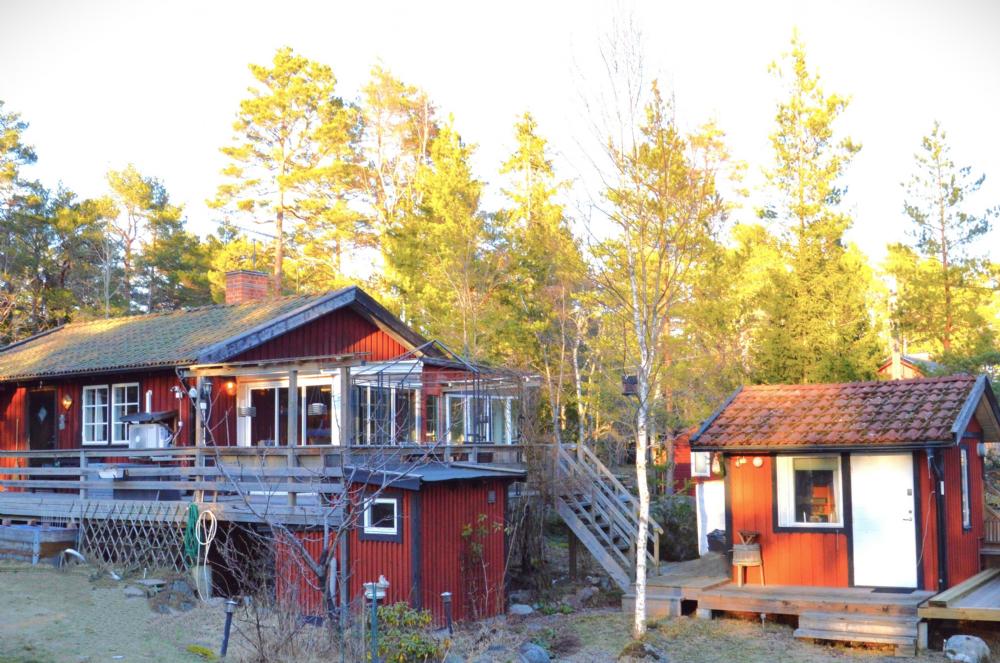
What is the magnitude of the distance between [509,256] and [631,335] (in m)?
7.00

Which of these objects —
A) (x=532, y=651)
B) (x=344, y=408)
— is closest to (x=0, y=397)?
(x=344, y=408)

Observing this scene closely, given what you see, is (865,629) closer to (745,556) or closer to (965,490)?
(745,556)

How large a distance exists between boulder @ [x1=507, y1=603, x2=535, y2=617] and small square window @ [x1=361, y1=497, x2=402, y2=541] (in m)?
2.94

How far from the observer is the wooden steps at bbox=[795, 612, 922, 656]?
40.7 ft

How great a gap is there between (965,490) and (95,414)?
1743 centimetres

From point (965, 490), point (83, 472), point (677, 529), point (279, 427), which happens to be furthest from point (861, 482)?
point (83, 472)

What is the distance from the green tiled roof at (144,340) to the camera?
19.2m

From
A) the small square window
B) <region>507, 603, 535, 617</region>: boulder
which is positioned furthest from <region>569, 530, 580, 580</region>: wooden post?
the small square window

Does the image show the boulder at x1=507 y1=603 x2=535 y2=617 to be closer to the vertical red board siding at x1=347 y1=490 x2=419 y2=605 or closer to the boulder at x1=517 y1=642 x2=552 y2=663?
the vertical red board siding at x1=347 y1=490 x2=419 y2=605

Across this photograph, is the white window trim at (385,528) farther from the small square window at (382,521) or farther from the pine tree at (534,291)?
the pine tree at (534,291)

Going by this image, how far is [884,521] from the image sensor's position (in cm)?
1433

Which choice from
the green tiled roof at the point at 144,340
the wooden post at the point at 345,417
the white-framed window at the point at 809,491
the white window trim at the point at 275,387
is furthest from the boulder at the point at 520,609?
the green tiled roof at the point at 144,340

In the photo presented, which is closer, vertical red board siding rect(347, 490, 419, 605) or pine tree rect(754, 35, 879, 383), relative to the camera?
vertical red board siding rect(347, 490, 419, 605)

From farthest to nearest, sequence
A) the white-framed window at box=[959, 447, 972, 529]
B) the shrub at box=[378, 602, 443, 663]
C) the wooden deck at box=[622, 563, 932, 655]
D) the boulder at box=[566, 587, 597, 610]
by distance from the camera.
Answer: the boulder at box=[566, 587, 597, 610] < the white-framed window at box=[959, 447, 972, 529] < the wooden deck at box=[622, 563, 932, 655] < the shrub at box=[378, 602, 443, 663]
